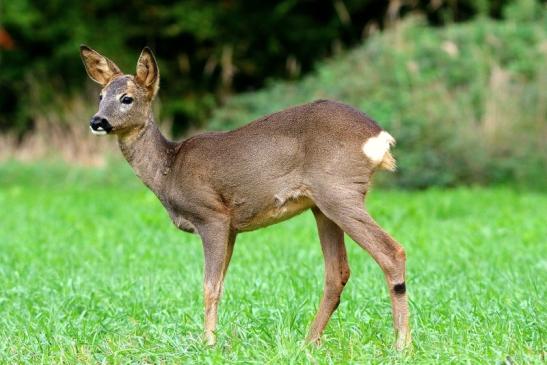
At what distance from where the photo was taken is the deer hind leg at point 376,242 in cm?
514

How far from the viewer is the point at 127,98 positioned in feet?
18.8

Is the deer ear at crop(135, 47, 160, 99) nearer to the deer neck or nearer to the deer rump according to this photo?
the deer neck

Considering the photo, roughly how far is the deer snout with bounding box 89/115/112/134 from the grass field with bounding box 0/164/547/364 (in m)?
1.02

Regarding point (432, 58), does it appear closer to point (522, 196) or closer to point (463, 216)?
point (522, 196)

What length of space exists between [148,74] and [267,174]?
920 mm

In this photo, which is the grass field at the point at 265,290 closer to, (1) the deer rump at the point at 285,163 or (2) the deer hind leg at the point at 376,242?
(2) the deer hind leg at the point at 376,242

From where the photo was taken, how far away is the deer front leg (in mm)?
5379

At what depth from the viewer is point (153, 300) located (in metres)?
6.69

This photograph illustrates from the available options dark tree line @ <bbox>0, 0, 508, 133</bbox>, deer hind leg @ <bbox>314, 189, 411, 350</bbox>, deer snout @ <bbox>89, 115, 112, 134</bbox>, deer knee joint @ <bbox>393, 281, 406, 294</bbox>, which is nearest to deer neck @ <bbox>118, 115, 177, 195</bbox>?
deer snout @ <bbox>89, 115, 112, 134</bbox>

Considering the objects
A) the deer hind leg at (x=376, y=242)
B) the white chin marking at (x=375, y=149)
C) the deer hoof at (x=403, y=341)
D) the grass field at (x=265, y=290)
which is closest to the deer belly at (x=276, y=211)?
the deer hind leg at (x=376, y=242)

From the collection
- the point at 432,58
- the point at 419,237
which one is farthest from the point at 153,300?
the point at 432,58

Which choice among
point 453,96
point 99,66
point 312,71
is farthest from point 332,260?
point 312,71

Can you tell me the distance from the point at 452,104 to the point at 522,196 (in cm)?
244

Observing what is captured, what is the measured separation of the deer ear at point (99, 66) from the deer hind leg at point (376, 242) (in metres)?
1.51
